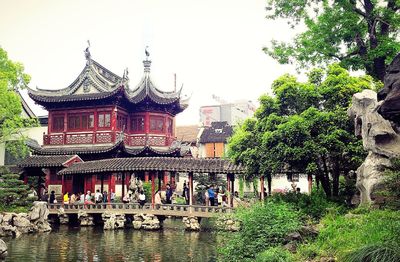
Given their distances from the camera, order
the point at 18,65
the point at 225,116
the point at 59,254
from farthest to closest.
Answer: the point at 225,116
the point at 18,65
the point at 59,254

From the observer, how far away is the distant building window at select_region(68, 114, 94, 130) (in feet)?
95.0

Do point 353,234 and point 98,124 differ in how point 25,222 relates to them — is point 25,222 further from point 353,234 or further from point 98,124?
point 353,234

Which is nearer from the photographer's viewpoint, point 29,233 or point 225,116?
point 29,233

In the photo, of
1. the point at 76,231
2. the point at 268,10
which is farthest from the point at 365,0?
the point at 76,231

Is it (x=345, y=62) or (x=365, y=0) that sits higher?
(x=365, y=0)

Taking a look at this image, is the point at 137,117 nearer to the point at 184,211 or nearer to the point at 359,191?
the point at 184,211

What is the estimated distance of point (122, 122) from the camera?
29.7 meters

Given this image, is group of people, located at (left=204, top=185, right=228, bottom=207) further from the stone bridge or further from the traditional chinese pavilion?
the traditional chinese pavilion

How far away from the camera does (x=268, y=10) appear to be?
1692 cm

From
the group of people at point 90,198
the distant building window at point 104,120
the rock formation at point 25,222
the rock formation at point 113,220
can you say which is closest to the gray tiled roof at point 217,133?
the distant building window at point 104,120

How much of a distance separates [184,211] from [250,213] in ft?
32.4

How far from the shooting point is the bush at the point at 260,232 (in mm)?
9820

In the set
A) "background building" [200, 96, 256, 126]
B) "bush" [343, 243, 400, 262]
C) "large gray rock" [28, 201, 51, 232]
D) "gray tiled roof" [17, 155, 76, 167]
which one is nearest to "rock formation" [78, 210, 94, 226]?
"large gray rock" [28, 201, 51, 232]

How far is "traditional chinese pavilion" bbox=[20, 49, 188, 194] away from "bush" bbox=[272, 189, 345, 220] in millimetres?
15174
